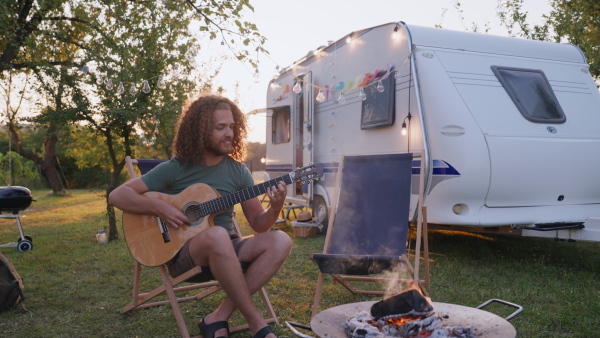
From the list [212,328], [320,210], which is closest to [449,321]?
[212,328]

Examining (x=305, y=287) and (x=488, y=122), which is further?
(x=488, y=122)

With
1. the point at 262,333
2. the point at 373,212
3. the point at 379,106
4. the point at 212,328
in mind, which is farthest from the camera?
the point at 379,106

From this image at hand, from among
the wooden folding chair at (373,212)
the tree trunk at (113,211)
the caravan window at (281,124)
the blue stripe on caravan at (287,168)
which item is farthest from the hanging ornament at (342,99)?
the tree trunk at (113,211)

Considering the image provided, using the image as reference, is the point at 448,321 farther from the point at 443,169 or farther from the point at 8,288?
the point at 8,288

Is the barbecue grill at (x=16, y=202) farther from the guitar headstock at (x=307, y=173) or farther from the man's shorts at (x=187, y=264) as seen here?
the guitar headstock at (x=307, y=173)

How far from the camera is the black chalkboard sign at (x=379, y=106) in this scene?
5.10 meters

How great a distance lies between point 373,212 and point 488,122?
159 centimetres

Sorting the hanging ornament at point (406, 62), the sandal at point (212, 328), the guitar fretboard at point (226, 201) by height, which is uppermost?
the hanging ornament at point (406, 62)

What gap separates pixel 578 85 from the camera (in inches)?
199

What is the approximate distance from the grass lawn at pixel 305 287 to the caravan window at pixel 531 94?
141 centimetres

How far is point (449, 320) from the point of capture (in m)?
2.28

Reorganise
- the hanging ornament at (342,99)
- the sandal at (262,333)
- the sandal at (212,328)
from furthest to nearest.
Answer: the hanging ornament at (342,99)
the sandal at (212,328)
the sandal at (262,333)

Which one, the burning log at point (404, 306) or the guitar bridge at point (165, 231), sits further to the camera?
the guitar bridge at point (165, 231)

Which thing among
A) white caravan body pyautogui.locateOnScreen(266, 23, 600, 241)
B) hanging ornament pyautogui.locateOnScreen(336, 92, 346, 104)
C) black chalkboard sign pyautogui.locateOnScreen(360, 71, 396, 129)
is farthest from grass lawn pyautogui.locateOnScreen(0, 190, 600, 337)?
hanging ornament pyautogui.locateOnScreen(336, 92, 346, 104)
